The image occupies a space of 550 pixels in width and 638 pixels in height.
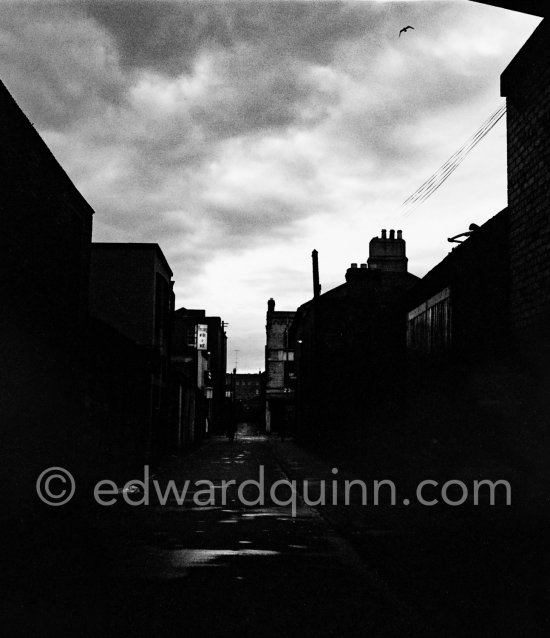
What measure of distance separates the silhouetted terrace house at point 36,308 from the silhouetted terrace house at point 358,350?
7.37m

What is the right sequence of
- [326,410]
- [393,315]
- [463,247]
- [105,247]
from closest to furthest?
[463,247]
[393,315]
[326,410]
[105,247]

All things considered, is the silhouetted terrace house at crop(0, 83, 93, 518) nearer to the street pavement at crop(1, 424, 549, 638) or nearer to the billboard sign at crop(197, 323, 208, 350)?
the street pavement at crop(1, 424, 549, 638)

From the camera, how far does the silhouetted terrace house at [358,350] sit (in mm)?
20328

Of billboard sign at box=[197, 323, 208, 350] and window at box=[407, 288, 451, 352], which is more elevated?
billboard sign at box=[197, 323, 208, 350]

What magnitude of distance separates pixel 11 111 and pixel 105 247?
24.3 m

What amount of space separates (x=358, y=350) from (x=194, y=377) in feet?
118

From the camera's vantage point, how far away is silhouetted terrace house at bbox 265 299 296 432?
79875 mm

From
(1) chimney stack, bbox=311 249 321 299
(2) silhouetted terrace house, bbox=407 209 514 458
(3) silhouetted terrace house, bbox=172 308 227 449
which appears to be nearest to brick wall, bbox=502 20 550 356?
(2) silhouetted terrace house, bbox=407 209 514 458

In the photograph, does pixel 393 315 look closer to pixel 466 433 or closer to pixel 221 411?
pixel 466 433

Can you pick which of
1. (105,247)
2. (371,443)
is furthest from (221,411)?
Result: (371,443)

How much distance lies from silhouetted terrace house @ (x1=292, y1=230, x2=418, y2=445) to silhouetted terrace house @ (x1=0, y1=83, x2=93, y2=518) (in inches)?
290

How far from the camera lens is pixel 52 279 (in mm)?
16688

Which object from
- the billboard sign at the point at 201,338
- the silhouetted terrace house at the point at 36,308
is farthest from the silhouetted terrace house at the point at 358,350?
the silhouetted terrace house at the point at 36,308

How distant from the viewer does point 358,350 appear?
948 inches
